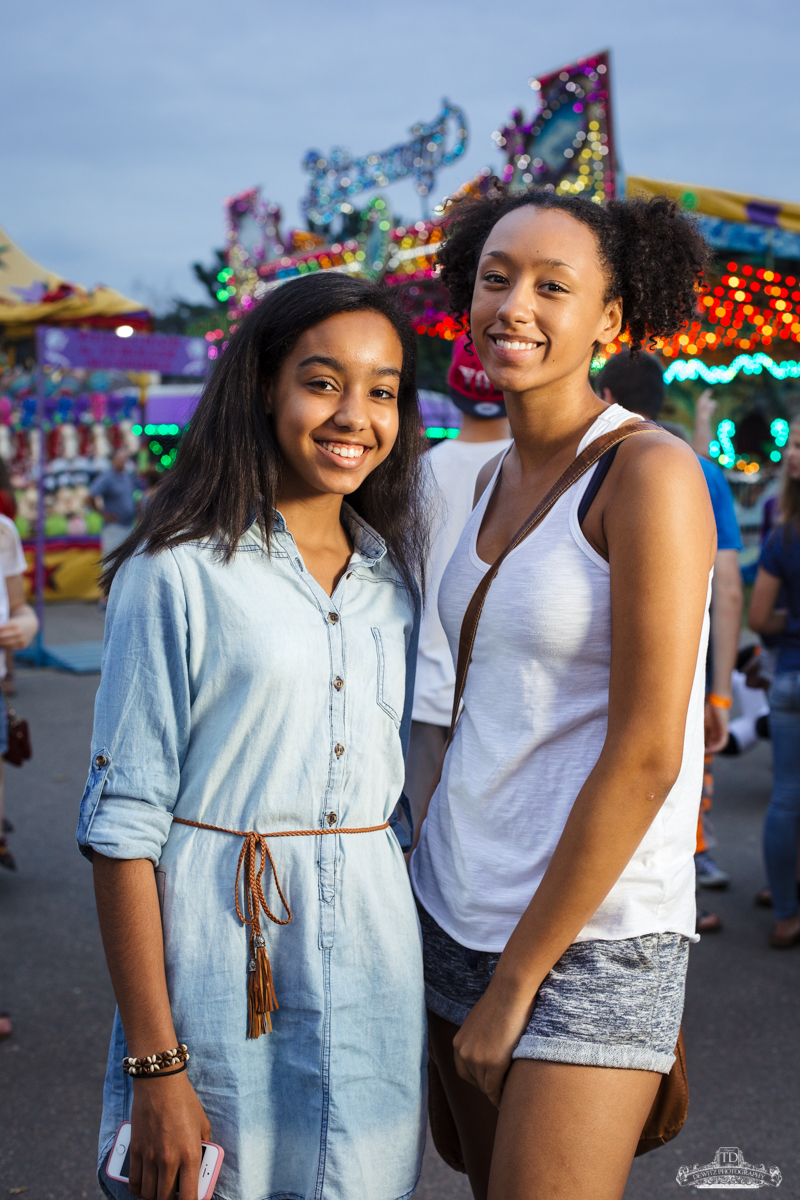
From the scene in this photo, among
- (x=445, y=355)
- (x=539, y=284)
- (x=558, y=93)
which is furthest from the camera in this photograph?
(x=445, y=355)

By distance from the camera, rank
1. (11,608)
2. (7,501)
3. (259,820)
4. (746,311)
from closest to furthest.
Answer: (259,820)
(11,608)
(7,501)
(746,311)

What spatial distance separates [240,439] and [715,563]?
208 centimetres

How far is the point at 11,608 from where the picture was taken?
4.38m

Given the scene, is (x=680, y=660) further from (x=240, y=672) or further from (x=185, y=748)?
(x=185, y=748)

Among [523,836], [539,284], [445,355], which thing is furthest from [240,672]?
[445,355]

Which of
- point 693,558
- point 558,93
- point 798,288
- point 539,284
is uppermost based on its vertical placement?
point 558,93

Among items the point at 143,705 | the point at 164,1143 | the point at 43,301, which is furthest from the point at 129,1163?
the point at 43,301

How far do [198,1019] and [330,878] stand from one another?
0.27m

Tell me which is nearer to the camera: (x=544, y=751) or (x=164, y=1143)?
(x=164, y=1143)

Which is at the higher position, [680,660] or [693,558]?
[693,558]

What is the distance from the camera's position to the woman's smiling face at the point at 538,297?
5.27 feet

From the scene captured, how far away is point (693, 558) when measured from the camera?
1.39m

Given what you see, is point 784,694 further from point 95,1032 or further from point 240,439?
point 240,439

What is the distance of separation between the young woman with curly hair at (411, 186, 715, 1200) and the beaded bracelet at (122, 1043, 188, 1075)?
420 mm
